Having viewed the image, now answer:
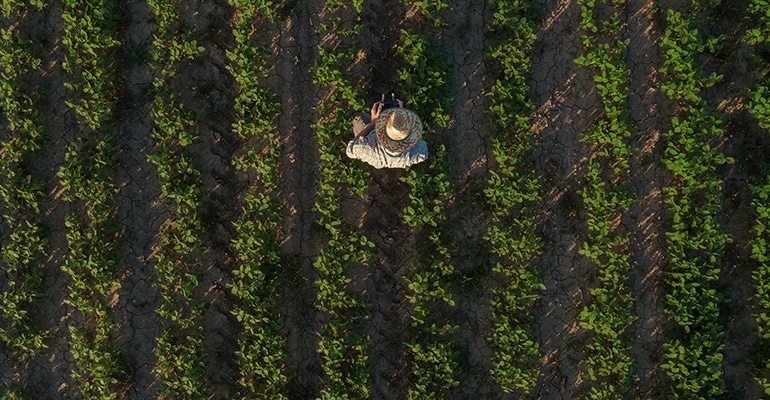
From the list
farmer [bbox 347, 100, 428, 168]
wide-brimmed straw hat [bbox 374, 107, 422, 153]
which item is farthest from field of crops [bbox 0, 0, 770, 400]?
wide-brimmed straw hat [bbox 374, 107, 422, 153]

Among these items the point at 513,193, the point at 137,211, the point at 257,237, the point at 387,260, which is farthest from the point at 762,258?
the point at 137,211

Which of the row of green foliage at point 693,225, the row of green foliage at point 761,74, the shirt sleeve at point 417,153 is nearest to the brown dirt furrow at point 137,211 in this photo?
the shirt sleeve at point 417,153

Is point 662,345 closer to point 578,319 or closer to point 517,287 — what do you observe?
point 578,319

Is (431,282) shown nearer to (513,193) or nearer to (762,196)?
(513,193)

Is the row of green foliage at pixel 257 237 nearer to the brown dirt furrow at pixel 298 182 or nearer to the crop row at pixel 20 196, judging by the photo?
the brown dirt furrow at pixel 298 182

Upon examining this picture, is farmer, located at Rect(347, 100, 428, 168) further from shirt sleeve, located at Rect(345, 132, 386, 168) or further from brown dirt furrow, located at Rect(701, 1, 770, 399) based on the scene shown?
A: brown dirt furrow, located at Rect(701, 1, 770, 399)

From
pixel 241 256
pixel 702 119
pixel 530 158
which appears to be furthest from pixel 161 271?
pixel 702 119
